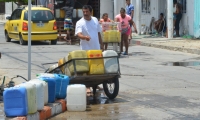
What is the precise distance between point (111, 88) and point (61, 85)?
1.66 meters

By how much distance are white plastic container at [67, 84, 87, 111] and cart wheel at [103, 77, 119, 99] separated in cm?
118

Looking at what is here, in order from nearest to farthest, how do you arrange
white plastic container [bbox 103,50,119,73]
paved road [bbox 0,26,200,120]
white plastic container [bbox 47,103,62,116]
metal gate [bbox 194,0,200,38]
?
white plastic container [bbox 47,103,62,116]
paved road [bbox 0,26,200,120]
white plastic container [bbox 103,50,119,73]
metal gate [bbox 194,0,200,38]

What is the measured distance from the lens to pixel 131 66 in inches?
639

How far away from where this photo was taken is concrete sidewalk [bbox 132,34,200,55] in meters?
20.9

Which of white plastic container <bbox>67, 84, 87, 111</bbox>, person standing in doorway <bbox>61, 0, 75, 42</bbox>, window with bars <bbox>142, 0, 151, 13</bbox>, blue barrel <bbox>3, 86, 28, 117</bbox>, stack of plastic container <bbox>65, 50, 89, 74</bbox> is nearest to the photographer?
blue barrel <bbox>3, 86, 28, 117</bbox>

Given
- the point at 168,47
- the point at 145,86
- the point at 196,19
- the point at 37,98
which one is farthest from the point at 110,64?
the point at 196,19

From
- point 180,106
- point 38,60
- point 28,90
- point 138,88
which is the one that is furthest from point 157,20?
point 28,90

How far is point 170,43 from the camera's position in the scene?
23219 millimetres

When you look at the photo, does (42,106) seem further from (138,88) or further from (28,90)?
(138,88)

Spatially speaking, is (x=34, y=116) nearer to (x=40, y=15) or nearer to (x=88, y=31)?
(x=88, y=31)

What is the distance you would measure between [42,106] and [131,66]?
7.60m

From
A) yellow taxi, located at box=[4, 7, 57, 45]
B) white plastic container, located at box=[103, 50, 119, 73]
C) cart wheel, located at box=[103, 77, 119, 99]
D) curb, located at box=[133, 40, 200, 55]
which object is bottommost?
cart wheel, located at box=[103, 77, 119, 99]

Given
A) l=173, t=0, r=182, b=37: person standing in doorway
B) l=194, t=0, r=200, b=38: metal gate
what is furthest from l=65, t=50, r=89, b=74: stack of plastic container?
l=173, t=0, r=182, b=37: person standing in doorway

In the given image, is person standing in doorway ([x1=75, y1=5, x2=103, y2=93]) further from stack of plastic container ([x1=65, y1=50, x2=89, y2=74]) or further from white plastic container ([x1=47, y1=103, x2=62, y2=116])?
white plastic container ([x1=47, y1=103, x2=62, y2=116])
